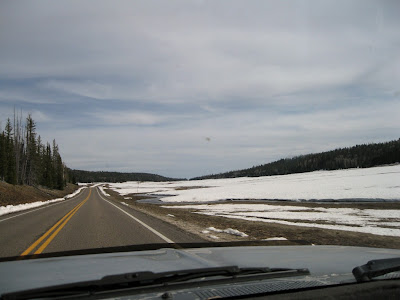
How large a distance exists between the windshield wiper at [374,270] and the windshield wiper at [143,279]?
444 millimetres

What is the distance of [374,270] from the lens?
2760 millimetres

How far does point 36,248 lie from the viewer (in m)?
8.34

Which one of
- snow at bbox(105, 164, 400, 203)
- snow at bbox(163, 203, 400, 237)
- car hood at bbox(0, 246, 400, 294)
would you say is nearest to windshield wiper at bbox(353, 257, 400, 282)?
car hood at bbox(0, 246, 400, 294)

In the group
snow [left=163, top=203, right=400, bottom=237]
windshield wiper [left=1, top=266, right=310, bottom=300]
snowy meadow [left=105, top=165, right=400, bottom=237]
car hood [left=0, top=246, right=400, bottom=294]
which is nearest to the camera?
windshield wiper [left=1, top=266, right=310, bottom=300]

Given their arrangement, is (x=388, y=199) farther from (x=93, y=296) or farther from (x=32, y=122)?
(x=32, y=122)

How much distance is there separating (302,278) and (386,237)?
9.59m

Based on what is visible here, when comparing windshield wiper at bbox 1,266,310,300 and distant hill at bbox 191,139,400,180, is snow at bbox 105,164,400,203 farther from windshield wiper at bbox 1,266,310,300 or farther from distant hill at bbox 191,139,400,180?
distant hill at bbox 191,139,400,180

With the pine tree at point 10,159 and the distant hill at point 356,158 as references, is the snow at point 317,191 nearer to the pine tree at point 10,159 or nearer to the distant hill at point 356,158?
the pine tree at point 10,159

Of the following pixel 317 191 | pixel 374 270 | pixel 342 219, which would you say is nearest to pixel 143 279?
pixel 374 270

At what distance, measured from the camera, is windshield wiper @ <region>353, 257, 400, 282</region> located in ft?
8.98

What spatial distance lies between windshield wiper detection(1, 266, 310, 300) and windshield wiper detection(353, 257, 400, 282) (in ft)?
1.46

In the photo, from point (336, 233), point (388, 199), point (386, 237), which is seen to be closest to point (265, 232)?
point (336, 233)

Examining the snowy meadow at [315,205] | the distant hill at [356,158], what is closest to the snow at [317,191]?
the snowy meadow at [315,205]

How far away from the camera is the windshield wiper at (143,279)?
2242 mm
